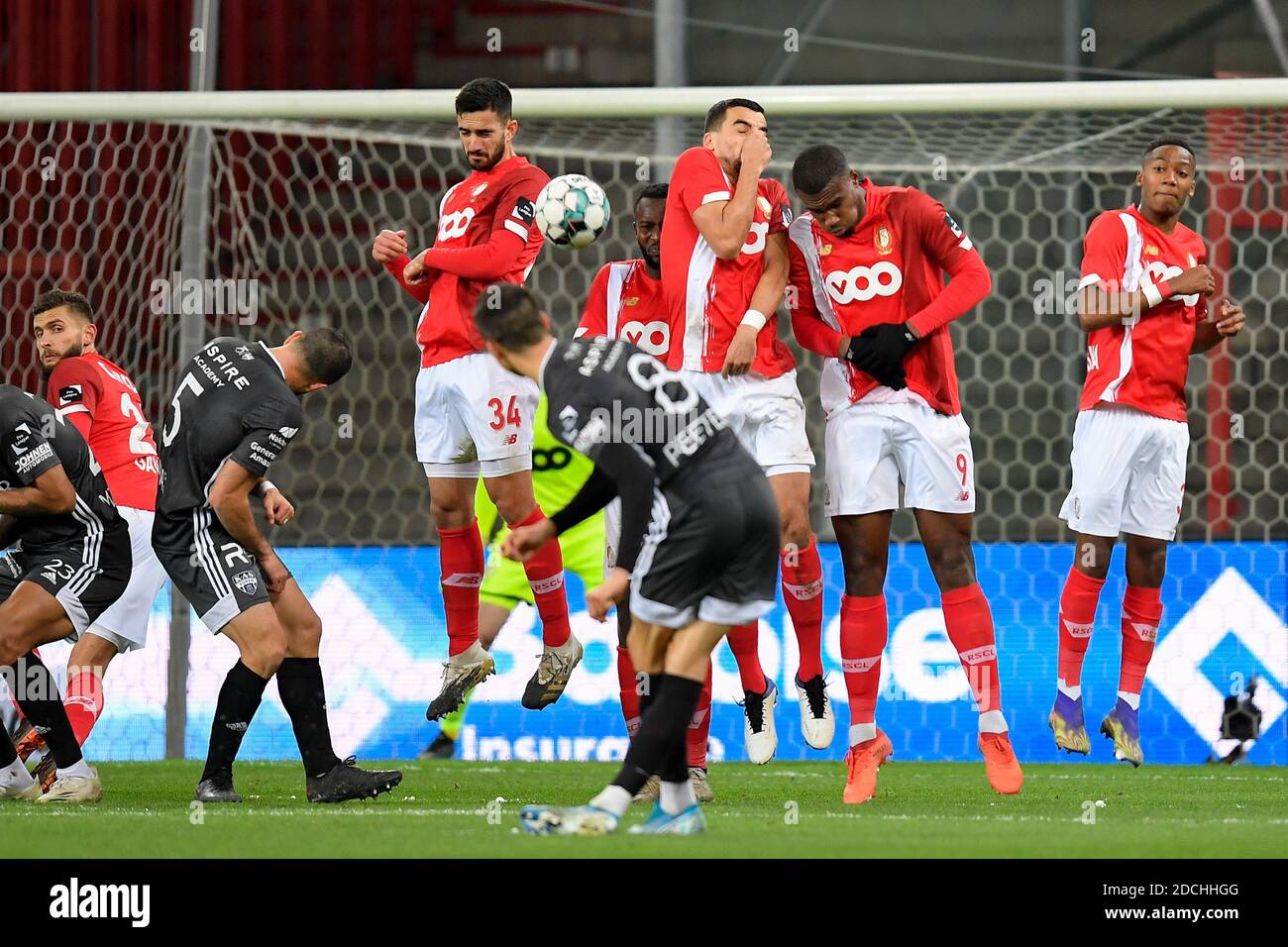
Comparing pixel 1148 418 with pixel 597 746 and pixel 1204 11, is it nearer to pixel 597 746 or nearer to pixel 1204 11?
pixel 597 746

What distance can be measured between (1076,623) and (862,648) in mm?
1523

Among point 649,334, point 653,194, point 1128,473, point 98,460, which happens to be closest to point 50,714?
point 98,460

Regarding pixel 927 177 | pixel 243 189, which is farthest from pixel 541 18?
pixel 927 177

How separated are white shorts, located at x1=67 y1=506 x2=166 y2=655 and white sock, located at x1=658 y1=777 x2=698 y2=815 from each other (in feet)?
10.4

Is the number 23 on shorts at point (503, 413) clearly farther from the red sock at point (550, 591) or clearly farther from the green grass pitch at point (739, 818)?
the green grass pitch at point (739, 818)

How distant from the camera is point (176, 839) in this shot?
4676 millimetres

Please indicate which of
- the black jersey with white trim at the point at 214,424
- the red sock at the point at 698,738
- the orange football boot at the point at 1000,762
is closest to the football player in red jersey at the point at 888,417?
the orange football boot at the point at 1000,762

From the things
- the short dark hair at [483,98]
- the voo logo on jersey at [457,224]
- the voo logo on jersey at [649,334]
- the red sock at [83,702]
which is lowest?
the red sock at [83,702]

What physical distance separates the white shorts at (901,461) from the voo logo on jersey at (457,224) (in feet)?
5.95

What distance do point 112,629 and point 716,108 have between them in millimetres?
3365

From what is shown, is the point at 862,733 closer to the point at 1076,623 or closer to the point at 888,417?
the point at 888,417

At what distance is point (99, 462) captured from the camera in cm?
743

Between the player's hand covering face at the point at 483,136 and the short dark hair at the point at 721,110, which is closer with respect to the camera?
the short dark hair at the point at 721,110

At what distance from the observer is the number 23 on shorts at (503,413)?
6781 mm
